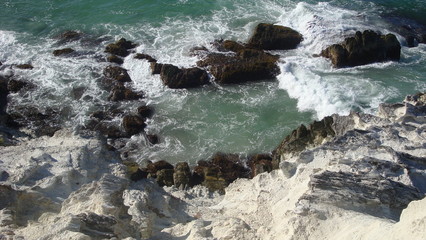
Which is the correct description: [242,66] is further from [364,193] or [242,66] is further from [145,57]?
[364,193]

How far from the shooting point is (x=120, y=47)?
84.9ft

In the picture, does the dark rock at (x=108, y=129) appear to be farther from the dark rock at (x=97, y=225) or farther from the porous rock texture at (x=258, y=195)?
the dark rock at (x=97, y=225)

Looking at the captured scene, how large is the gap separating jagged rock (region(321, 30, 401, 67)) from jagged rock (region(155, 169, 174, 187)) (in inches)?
465

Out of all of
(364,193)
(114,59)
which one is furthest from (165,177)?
(114,59)

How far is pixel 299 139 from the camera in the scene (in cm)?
1678

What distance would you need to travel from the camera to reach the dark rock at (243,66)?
2327 centimetres

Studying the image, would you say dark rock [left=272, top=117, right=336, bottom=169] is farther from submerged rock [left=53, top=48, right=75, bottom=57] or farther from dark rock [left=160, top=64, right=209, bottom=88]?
submerged rock [left=53, top=48, right=75, bottom=57]

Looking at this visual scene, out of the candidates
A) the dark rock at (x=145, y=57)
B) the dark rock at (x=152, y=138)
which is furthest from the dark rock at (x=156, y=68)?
the dark rock at (x=152, y=138)

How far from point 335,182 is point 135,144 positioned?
1063cm

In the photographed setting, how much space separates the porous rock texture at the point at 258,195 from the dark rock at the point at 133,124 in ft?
11.8

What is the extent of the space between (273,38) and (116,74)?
364 inches

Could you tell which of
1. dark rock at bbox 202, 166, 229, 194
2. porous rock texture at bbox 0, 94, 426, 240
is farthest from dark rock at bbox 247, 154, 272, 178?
dark rock at bbox 202, 166, 229, 194

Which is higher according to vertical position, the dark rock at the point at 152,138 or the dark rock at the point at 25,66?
the dark rock at the point at 25,66

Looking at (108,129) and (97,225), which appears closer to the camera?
(97,225)
